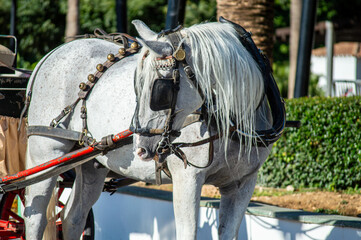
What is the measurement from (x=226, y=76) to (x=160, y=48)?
403mm

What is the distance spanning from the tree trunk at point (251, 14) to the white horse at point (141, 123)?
333 cm

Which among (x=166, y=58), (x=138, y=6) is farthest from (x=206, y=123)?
(x=138, y=6)

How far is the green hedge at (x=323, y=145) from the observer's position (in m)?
6.29

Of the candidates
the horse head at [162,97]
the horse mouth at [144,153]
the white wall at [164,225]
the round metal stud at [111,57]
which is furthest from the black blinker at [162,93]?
the white wall at [164,225]

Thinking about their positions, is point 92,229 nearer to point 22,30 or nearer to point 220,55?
point 220,55

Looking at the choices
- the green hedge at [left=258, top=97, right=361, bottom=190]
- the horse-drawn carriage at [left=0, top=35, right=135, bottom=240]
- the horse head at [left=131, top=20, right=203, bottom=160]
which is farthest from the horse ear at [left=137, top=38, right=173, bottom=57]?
the green hedge at [left=258, top=97, right=361, bottom=190]

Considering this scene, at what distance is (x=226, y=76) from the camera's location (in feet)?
9.61

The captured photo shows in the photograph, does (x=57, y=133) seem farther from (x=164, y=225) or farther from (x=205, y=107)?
(x=164, y=225)

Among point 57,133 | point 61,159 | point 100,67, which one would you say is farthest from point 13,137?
point 100,67

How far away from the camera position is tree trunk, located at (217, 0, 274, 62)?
7.15 metres

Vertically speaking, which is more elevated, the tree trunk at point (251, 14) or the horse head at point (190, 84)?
the tree trunk at point (251, 14)

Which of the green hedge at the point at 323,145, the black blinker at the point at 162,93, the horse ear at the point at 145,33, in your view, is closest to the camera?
the black blinker at the point at 162,93

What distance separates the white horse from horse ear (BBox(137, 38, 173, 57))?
0.01 meters

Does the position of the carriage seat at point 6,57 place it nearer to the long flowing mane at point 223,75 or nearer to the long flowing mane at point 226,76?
the long flowing mane at point 223,75
